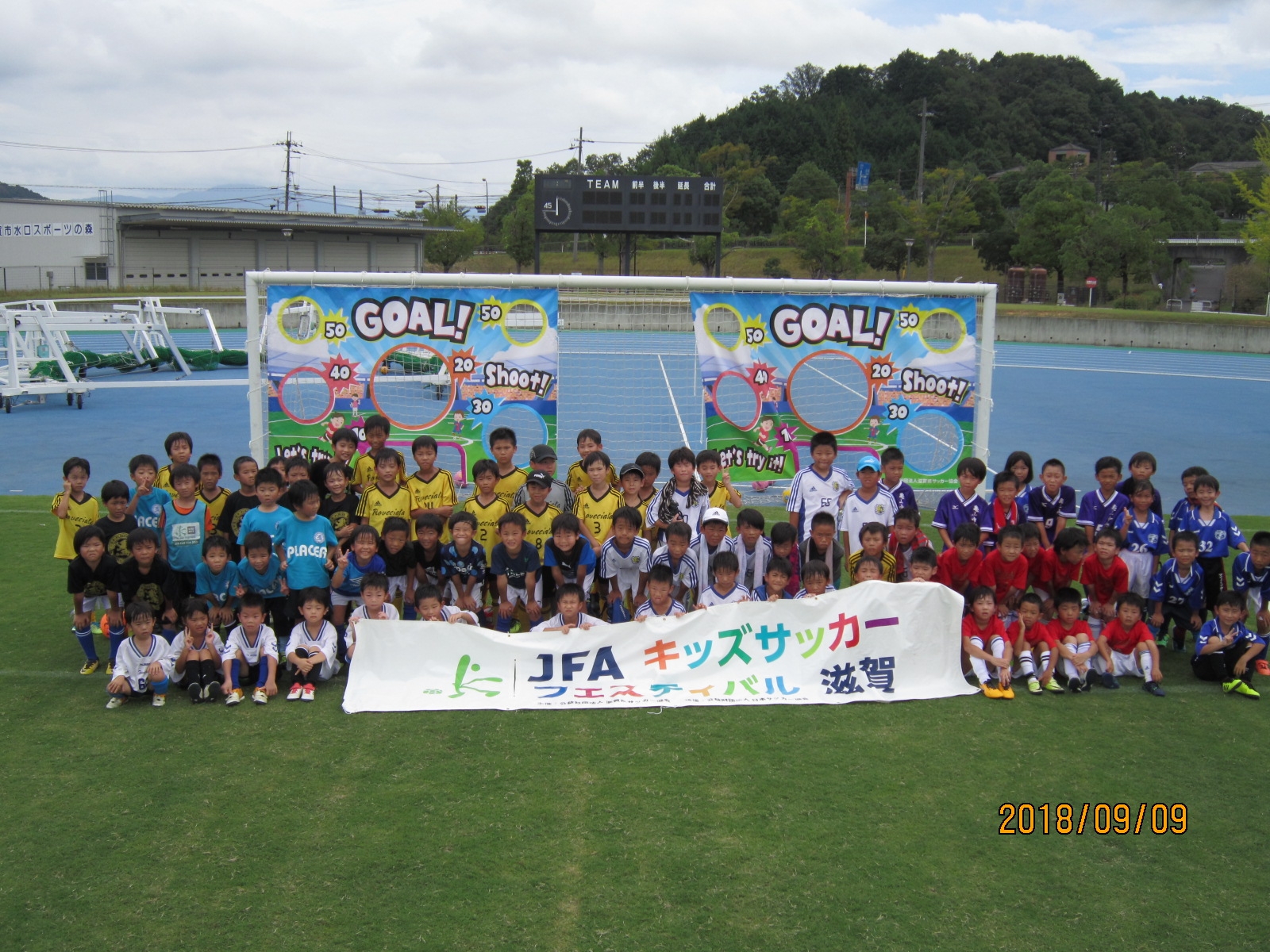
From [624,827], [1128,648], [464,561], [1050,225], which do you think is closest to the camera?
[624,827]

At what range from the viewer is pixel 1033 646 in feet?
20.9

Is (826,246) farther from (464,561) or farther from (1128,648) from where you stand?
(464,561)

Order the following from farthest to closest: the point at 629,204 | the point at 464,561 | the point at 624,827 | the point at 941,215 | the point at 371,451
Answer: the point at 941,215
the point at 629,204
the point at 371,451
the point at 464,561
the point at 624,827

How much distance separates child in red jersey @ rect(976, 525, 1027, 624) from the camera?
6.48 meters

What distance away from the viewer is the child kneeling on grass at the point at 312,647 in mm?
5977

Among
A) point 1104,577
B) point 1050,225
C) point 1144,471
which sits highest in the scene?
point 1050,225

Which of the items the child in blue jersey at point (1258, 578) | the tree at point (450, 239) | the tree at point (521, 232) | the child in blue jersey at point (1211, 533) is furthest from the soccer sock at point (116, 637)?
the tree at point (450, 239)

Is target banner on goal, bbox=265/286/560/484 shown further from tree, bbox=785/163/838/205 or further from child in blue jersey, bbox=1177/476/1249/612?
tree, bbox=785/163/838/205

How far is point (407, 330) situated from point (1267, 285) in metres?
38.6

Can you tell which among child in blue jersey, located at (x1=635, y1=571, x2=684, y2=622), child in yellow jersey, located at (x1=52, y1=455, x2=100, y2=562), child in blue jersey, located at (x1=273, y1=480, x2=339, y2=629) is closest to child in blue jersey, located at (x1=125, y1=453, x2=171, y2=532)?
child in yellow jersey, located at (x1=52, y1=455, x2=100, y2=562)

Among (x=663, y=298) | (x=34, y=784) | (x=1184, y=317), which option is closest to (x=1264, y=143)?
(x=1184, y=317)

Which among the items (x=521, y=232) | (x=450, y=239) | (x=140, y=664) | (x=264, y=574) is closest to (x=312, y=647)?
(x=264, y=574)

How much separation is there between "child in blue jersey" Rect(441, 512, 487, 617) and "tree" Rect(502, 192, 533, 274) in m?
41.4

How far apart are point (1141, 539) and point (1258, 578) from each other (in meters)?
0.74
